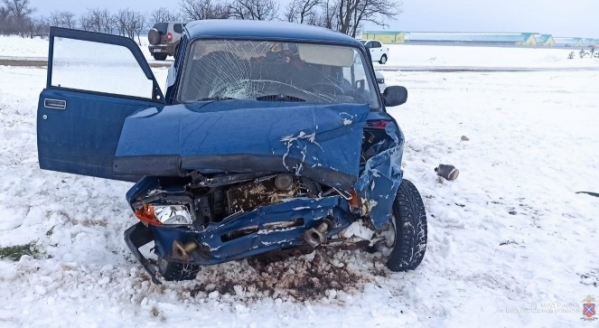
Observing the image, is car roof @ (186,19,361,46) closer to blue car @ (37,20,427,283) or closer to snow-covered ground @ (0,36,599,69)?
blue car @ (37,20,427,283)

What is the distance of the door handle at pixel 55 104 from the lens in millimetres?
3539

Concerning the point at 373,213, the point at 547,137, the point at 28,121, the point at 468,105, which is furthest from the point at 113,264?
the point at 468,105

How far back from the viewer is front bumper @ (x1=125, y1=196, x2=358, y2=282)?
274 centimetres

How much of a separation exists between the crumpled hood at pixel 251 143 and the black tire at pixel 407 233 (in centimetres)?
93

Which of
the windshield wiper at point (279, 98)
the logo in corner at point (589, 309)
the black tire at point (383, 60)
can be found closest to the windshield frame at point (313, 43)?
the windshield wiper at point (279, 98)

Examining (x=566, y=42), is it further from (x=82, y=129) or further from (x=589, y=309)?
(x=82, y=129)

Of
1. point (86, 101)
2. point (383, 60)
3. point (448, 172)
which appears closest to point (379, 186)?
point (86, 101)

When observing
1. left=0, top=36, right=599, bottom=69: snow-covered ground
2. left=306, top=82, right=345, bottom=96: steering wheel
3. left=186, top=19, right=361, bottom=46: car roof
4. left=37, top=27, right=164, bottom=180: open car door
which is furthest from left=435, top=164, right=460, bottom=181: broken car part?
left=0, top=36, right=599, bottom=69: snow-covered ground

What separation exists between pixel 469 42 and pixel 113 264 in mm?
67668

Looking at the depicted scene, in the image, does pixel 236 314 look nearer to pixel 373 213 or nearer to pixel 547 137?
pixel 373 213

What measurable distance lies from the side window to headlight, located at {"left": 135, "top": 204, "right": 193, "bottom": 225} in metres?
1.54

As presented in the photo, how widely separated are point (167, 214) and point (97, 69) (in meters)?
1.86

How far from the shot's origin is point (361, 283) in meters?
3.43

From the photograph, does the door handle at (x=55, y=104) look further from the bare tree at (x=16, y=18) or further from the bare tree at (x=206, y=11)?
the bare tree at (x=16, y=18)
